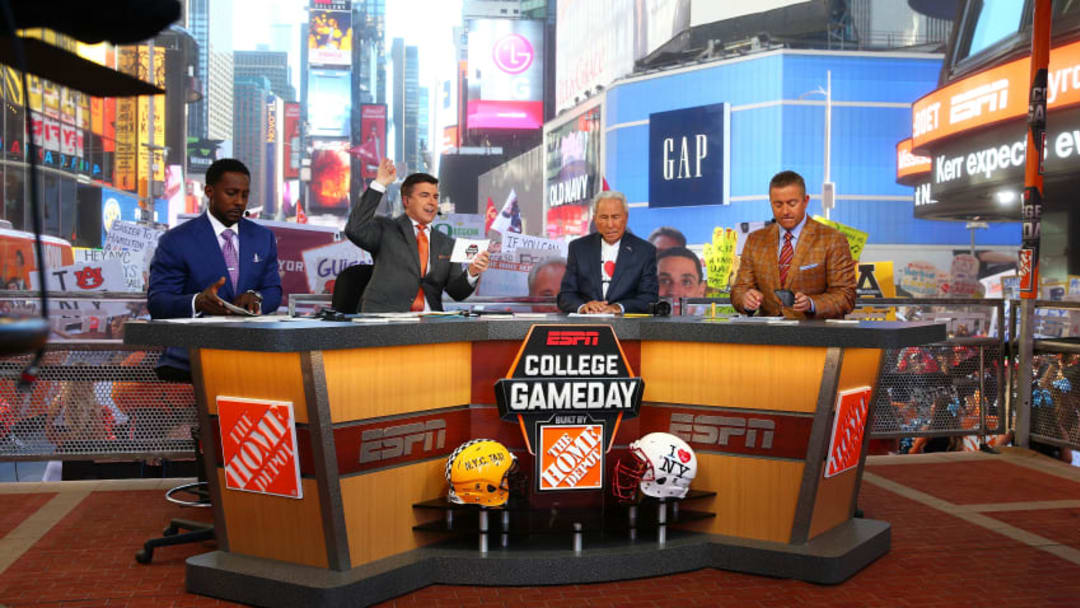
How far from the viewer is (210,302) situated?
390 cm

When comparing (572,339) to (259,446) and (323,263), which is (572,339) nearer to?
(259,446)

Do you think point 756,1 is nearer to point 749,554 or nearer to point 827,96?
point 827,96

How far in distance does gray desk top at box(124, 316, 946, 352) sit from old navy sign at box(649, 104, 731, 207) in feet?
122

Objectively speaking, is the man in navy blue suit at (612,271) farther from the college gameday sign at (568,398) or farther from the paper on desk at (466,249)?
the college gameday sign at (568,398)

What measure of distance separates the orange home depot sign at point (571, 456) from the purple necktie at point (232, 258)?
5.39ft

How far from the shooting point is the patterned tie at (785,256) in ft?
15.5

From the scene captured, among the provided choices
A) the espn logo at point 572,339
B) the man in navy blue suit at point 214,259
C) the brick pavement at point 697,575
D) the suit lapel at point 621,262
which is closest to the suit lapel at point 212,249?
the man in navy blue suit at point 214,259

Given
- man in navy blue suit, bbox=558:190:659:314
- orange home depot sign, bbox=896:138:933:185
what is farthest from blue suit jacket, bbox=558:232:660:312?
orange home depot sign, bbox=896:138:933:185

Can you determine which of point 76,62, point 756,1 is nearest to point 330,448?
point 76,62

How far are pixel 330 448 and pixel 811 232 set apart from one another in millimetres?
2654

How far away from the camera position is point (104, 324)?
22.6 ft

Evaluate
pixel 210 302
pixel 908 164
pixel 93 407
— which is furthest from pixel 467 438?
pixel 908 164

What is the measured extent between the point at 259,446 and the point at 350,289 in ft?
5.26

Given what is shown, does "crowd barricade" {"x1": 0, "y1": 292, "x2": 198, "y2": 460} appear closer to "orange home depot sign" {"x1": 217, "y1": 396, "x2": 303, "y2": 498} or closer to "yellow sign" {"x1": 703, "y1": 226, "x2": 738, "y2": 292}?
"orange home depot sign" {"x1": 217, "y1": 396, "x2": 303, "y2": 498}
